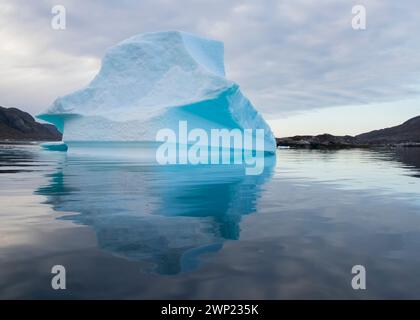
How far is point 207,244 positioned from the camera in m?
4.56

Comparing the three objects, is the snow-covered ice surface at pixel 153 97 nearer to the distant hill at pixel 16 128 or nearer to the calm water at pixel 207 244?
the calm water at pixel 207 244

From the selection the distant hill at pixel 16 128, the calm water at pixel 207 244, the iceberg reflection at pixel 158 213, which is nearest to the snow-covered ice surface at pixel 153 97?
the iceberg reflection at pixel 158 213

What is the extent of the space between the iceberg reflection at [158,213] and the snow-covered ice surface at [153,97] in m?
10.9

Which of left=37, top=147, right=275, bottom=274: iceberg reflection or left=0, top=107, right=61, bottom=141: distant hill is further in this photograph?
left=0, top=107, right=61, bottom=141: distant hill

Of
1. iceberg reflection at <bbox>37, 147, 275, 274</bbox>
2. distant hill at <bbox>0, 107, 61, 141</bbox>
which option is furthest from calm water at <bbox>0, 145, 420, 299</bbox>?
distant hill at <bbox>0, 107, 61, 141</bbox>

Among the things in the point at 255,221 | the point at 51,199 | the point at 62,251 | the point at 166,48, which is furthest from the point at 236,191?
the point at 166,48

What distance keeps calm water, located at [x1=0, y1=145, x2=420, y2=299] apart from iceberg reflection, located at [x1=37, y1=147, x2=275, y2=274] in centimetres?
2

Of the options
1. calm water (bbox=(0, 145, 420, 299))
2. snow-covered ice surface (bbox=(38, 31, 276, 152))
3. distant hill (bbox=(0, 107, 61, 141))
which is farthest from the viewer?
distant hill (bbox=(0, 107, 61, 141))

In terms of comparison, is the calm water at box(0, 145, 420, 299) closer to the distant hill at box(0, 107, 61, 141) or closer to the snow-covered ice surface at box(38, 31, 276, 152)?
the snow-covered ice surface at box(38, 31, 276, 152)

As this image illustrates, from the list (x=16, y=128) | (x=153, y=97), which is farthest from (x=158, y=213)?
(x=16, y=128)

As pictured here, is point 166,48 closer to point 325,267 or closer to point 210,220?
point 210,220

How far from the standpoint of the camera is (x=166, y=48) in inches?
971

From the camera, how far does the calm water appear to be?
3.26m
